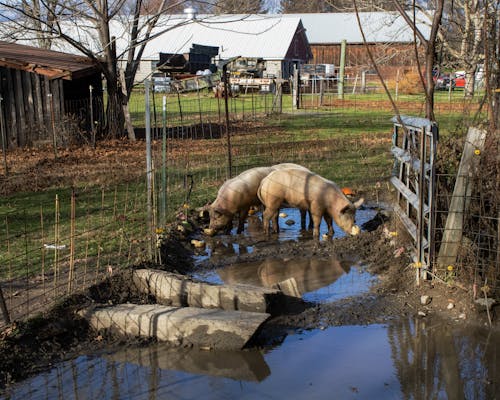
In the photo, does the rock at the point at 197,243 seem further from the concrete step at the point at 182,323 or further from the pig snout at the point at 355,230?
the concrete step at the point at 182,323

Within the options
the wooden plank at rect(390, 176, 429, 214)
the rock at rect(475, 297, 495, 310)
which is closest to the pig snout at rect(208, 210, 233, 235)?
the wooden plank at rect(390, 176, 429, 214)

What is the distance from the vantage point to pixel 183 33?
49656mm

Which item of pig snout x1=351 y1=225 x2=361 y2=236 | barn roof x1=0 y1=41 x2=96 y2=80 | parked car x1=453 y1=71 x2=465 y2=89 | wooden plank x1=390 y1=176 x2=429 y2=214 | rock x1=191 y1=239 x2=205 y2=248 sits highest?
barn roof x1=0 y1=41 x2=96 y2=80

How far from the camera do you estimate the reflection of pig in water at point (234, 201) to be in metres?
10.2

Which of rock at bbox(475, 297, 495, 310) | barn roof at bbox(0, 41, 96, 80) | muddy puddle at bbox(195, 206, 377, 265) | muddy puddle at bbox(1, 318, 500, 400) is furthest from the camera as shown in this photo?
barn roof at bbox(0, 41, 96, 80)

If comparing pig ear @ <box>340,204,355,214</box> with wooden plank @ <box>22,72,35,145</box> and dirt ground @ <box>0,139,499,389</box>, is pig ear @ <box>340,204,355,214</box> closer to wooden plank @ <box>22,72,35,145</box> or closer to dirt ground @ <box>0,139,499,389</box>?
dirt ground @ <box>0,139,499,389</box>

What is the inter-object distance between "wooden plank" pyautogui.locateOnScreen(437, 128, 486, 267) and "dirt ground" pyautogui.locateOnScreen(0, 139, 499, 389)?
0.39 meters

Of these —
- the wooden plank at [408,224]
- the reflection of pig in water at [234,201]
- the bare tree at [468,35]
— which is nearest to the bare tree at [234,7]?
the bare tree at [468,35]

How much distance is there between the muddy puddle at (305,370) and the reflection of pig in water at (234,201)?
404 centimetres

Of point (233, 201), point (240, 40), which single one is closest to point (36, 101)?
point (233, 201)

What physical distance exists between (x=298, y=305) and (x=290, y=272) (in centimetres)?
137

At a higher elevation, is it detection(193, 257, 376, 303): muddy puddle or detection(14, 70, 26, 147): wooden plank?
detection(14, 70, 26, 147): wooden plank

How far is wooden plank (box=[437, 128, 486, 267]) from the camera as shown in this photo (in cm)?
701

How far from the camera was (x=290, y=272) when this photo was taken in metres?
8.40
